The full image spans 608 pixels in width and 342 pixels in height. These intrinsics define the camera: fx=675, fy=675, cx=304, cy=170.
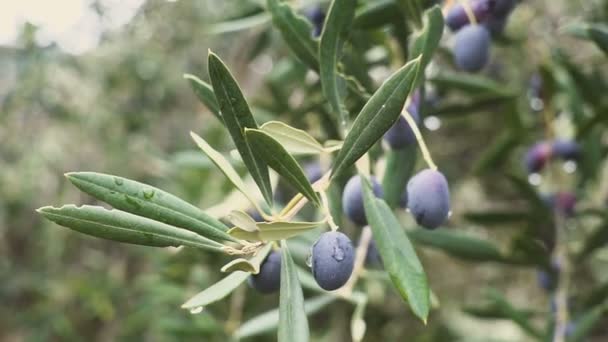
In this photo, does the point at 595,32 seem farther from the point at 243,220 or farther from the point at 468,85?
the point at 243,220

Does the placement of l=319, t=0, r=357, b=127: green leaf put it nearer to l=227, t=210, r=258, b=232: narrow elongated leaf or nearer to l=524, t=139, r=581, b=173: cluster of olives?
l=227, t=210, r=258, b=232: narrow elongated leaf

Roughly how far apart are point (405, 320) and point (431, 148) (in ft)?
2.00

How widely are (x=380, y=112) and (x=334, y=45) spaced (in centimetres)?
17

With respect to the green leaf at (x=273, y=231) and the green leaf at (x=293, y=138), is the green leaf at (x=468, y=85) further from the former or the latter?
the green leaf at (x=273, y=231)

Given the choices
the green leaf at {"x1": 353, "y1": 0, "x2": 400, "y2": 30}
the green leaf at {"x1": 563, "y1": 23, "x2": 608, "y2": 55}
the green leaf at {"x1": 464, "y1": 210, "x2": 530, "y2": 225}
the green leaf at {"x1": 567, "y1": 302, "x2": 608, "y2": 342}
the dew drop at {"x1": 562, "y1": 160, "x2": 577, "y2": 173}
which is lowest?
the green leaf at {"x1": 567, "y1": 302, "x2": 608, "y2": 342}

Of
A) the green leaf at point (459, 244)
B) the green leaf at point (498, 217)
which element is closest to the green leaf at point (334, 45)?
the green leaf at point (459, 244)

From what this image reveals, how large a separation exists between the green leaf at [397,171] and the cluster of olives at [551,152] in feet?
1.93

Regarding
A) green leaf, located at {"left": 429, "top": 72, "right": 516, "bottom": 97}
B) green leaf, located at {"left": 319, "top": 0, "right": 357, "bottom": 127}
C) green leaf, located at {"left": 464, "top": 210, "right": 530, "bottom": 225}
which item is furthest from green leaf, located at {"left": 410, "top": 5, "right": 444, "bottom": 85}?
green leaf, located at {"left": 464, "top": 210, "right": 530, "bottom": 225}

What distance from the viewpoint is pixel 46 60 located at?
2480 mm

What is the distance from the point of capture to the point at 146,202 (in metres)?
0.67

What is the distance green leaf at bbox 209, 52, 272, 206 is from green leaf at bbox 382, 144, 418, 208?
0.87ft

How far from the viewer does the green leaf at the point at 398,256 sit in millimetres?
694

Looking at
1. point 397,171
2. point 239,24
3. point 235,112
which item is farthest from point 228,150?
point 235,112

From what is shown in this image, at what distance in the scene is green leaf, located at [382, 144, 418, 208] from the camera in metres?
0.97
